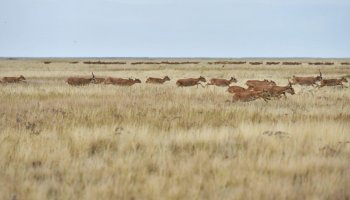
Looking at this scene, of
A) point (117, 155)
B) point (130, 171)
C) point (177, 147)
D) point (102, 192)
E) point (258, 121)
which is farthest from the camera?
point (258, 121)

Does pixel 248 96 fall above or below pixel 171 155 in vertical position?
below

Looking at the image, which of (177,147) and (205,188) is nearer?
(205,188)

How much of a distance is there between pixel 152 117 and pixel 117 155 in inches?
170

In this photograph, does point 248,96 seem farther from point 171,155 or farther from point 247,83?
point 247,83

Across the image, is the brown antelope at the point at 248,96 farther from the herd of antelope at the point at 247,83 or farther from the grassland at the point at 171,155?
the grassland at the point at 171,155

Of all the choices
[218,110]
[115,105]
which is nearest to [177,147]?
[218,110]

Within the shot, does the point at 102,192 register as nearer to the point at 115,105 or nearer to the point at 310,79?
the point at 115,105

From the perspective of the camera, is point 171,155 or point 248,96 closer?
point 171,155

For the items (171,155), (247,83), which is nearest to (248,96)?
(171,155)

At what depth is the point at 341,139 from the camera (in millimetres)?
9008

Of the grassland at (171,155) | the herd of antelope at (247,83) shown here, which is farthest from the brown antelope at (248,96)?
the grassland at (171,155)

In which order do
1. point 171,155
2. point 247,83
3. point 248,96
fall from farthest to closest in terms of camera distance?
point 247,83 < point 248,96 < point 171,155

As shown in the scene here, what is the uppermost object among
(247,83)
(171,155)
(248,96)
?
(171,155)

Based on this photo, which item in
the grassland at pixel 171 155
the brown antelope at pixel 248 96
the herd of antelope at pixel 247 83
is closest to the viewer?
the grassland at pixel 171 155
